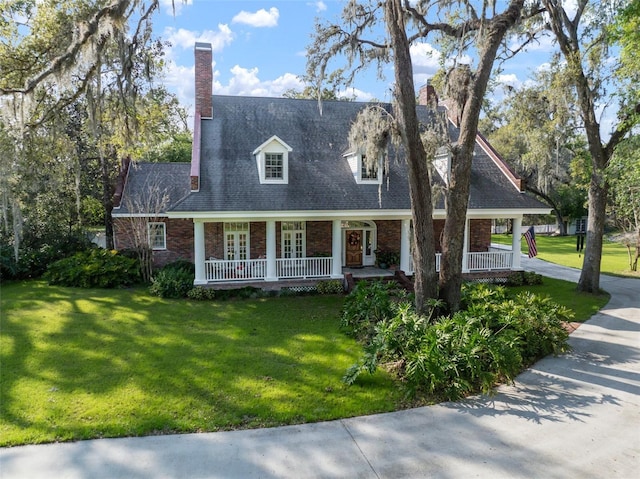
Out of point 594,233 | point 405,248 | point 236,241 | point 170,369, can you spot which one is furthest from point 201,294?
point 594,233

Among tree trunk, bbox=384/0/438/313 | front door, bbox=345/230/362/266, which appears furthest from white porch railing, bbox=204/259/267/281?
tree trunk, bbox=384/0/438/313

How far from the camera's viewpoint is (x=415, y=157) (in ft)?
28.9

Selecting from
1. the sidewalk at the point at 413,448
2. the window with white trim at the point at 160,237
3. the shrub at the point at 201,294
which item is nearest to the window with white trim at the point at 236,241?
the shrub at the point at 201,294

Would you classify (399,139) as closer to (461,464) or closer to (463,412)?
(463,412)

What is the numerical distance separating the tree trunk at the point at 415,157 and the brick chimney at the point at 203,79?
1039 centimetres

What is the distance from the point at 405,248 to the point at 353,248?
226 centimetres

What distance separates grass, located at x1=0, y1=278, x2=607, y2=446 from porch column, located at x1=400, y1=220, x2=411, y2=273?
3.98 meters

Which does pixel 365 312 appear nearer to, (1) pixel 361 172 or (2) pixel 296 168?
(1) pixel 361 172

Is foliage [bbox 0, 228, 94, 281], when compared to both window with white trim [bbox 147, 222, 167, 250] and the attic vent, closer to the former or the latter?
window with white trim [bbox 147, 222, 167, 250]

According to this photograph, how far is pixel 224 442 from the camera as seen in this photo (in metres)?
5.57

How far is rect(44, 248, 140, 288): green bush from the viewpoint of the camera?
14875 mm

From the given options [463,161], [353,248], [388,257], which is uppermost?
[463,161]

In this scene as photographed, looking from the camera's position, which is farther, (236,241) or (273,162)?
(236,241)

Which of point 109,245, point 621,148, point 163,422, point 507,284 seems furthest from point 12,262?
point 621,148
